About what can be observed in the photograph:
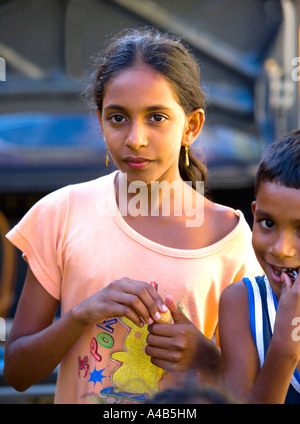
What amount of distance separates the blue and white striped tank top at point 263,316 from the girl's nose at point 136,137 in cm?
35

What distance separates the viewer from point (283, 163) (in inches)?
45.8

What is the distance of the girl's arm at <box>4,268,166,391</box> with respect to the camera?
1137 millimetres

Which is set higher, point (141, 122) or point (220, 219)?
point (141, 122)

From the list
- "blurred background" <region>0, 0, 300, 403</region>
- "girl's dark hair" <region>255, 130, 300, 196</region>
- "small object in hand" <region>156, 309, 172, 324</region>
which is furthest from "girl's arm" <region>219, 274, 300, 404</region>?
"blurred background" <region>0, 0, 300, 403</region>

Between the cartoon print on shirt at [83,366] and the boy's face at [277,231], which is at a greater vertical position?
the boy's face at [277,231]

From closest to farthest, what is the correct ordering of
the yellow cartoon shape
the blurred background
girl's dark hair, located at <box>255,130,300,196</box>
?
girl's dark hair, located at <box>255,130,300,196</box> → the yellow cartoon shape → the blurred background

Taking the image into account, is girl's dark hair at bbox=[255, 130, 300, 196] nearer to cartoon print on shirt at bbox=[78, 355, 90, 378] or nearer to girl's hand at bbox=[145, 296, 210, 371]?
girl's hand at bbox=[145, 296, 210, 371]

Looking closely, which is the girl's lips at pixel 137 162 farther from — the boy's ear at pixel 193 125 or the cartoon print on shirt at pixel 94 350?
the cartoon print on shirt at pixel 94 350

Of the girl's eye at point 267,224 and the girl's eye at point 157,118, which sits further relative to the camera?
the girl's eye at point 157,118

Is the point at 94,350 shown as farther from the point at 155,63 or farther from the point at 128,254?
the point at 155,63

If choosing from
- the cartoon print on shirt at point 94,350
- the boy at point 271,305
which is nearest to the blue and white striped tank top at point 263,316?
the boy at point 271,305

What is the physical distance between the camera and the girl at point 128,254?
4.05 feet

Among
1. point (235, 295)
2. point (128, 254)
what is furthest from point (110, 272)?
point (235, 295)

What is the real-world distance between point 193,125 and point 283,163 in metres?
0.33
